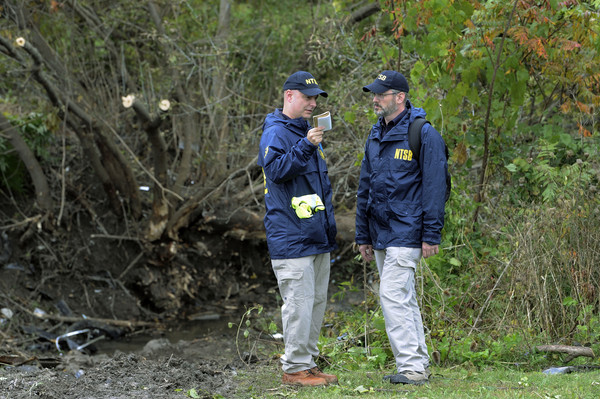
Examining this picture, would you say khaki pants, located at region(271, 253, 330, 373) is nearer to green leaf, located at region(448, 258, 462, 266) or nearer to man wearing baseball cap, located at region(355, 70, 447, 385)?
man wearing baseball cap, located at region(355, 70, 447, 385)

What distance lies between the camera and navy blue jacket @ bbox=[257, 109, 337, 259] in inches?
171

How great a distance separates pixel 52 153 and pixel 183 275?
294cm

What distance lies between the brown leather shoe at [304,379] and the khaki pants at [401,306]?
0.55m

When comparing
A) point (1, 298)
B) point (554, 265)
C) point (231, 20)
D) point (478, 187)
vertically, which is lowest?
point (1, 298)

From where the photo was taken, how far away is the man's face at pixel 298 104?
4.63 m

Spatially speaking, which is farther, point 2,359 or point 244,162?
point 244,162

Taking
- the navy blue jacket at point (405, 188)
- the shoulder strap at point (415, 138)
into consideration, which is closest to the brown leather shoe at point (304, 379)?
the navy blue jacket at point (405, 188)

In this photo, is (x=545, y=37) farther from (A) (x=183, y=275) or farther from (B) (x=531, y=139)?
(A) (x=183, y=275)

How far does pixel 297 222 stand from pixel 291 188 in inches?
9.1

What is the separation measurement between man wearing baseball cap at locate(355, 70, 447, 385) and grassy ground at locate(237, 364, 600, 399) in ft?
0.57

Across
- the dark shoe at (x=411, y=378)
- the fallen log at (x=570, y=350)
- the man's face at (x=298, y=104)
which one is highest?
the man's face at (x=298, y=104)

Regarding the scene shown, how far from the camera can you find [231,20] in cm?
1262

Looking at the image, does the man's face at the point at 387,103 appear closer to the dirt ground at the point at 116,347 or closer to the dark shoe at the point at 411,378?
the dark shoe at the point at 411,378

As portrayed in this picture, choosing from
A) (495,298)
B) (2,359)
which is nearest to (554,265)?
(495,298)
